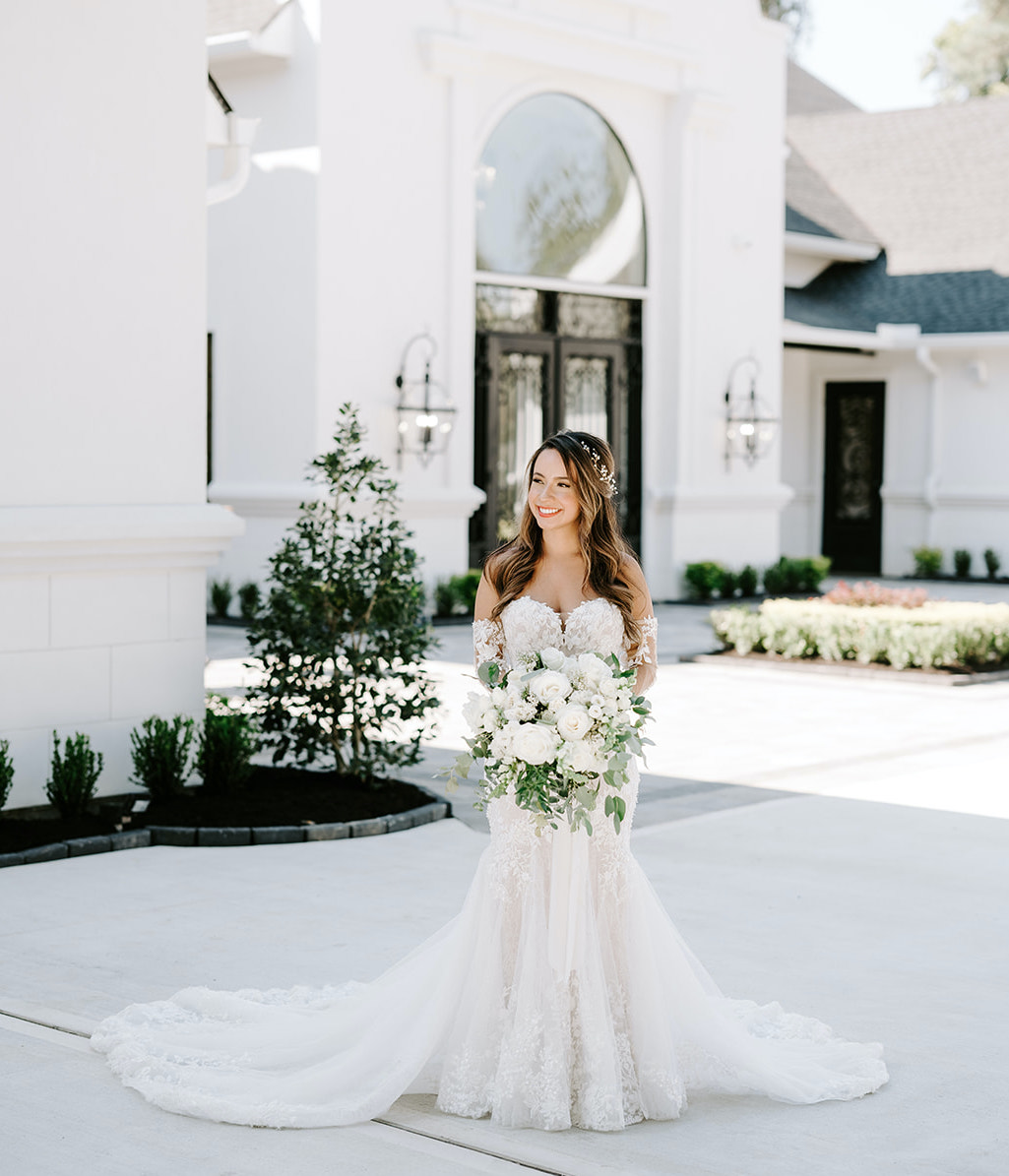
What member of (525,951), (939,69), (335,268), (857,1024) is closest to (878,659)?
(335,268)

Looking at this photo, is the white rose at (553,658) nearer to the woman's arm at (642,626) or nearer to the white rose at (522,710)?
the white rose at (522,710)

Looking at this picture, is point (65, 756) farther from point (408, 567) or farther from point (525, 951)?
point (525, 951)

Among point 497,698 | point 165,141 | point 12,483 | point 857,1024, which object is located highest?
point 165,141

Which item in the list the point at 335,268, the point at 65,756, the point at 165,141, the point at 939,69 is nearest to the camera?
the point at 65,756

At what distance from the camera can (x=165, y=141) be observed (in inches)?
363

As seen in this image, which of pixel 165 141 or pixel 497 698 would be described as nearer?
pixel 497 698

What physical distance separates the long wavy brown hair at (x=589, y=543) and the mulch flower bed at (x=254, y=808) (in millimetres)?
3740

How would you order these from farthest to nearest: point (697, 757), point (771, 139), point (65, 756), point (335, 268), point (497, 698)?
point (771, 139)
point (335, 268)
point (697, 757)
point (65, 756)
point (497, 698)

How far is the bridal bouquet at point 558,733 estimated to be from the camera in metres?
4.71

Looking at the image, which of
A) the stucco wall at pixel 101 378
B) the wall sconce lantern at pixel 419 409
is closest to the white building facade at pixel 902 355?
the wall sconce lantern at pixel 419 409

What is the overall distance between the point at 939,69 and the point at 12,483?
48332mm

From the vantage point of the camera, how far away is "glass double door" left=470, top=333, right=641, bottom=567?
66.6 ft

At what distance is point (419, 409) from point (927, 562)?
36.0ft

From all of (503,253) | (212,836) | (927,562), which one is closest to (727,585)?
(503,253)
